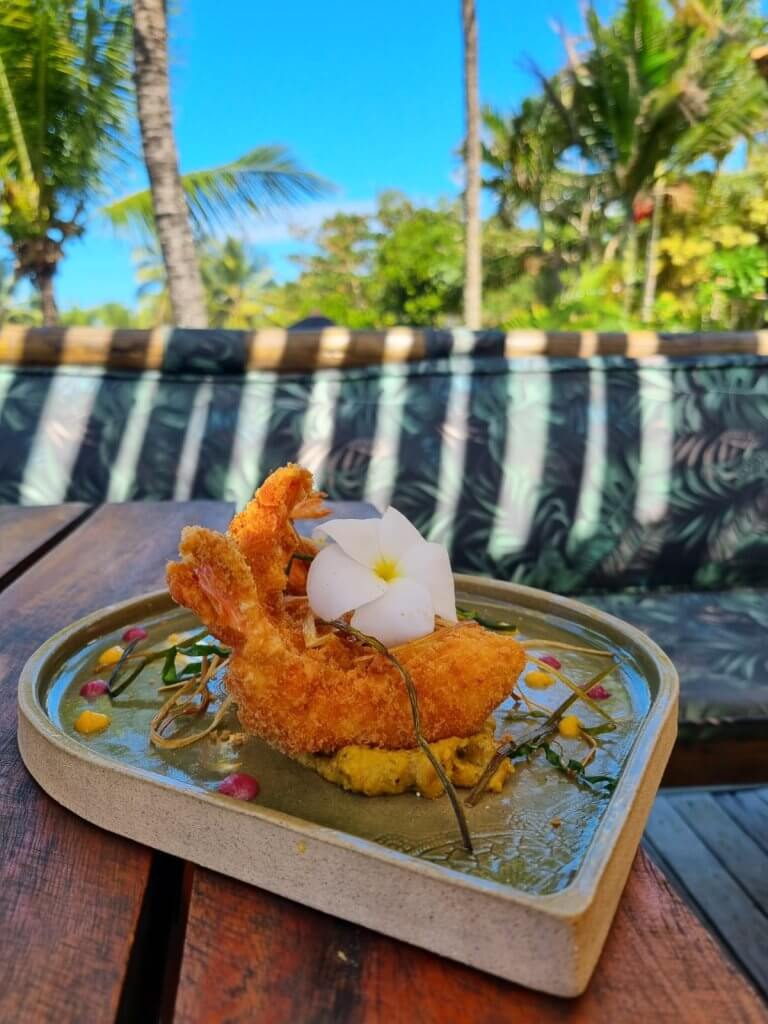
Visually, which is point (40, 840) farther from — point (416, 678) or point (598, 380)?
point (598, 380)

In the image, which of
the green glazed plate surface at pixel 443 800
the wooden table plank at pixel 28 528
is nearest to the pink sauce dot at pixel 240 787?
the green glazed plate surface at pixel 443 800

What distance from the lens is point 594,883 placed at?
487 millimetres

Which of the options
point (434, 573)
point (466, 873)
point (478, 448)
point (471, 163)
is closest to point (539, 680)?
point (434, 573)

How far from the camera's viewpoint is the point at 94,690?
83cm

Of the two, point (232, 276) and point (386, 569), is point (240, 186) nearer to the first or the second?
point (386, 569)

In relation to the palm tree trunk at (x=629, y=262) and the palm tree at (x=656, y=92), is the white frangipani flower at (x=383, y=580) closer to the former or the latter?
the palm tree at (x=656, y=92)

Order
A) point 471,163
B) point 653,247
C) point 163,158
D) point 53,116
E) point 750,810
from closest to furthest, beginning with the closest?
1. point 750,810
2. point 163,158
3. point 53,116
4. point 471,163
5. point 653,247

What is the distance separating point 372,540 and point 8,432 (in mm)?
2088

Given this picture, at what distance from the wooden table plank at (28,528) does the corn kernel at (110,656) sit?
55cm

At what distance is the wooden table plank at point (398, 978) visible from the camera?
485 mm

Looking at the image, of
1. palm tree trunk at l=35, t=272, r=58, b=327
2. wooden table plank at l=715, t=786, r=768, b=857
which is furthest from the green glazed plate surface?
palm tree trunk at l=35, t=272, r=58, b=327

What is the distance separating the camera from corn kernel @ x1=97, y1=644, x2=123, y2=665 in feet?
2.95

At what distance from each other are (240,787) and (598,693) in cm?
35

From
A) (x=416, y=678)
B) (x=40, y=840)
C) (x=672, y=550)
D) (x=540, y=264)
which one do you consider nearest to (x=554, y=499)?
(x=672, y=550)
